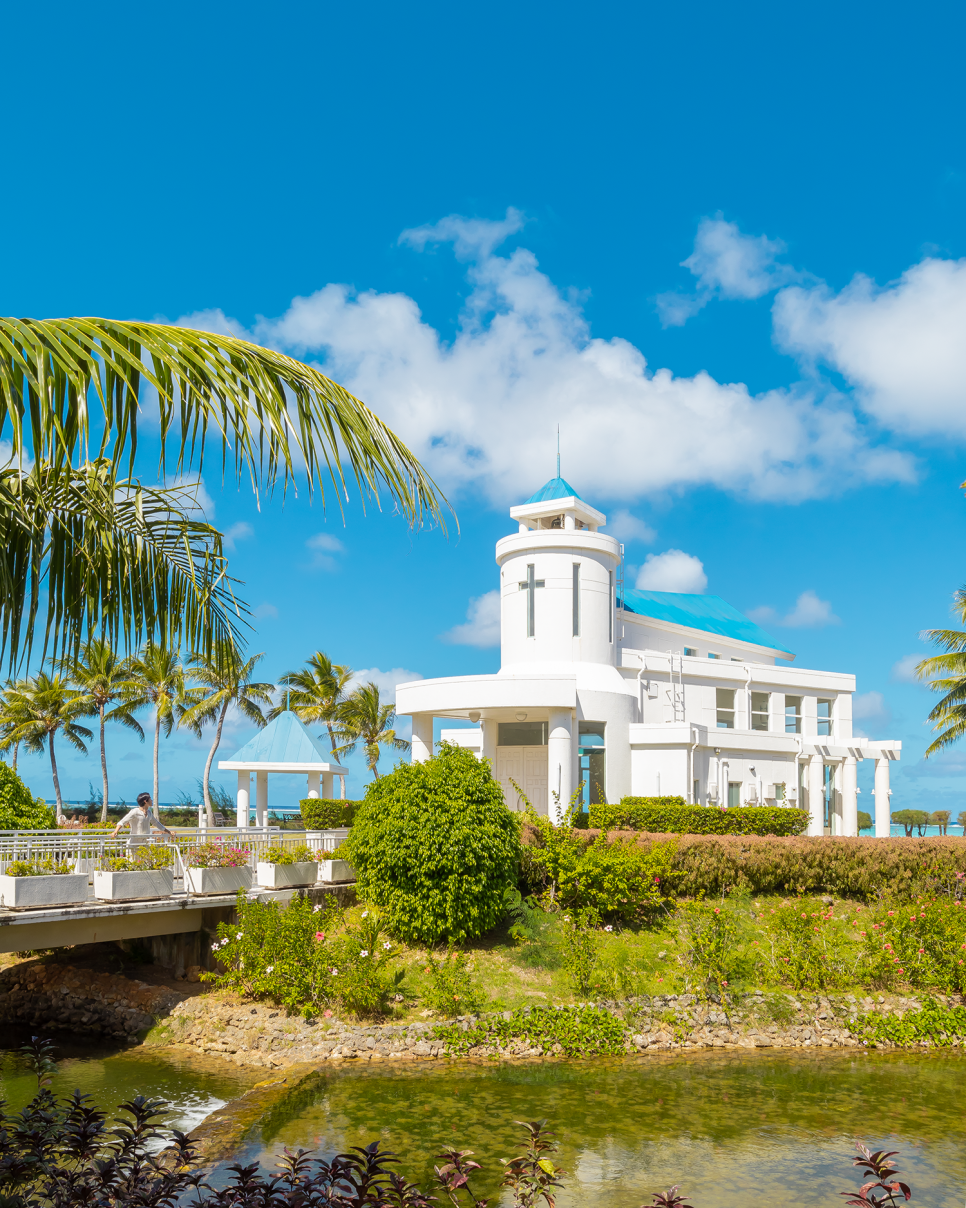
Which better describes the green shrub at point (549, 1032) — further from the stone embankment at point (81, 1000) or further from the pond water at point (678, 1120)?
the stone embankment at point (81, 1000)

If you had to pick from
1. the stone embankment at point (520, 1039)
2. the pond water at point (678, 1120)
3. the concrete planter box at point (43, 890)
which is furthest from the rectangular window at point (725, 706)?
the concrete planter box at point (43, 890)

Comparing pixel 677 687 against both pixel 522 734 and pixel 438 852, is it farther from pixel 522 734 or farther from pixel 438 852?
pixel 438 852

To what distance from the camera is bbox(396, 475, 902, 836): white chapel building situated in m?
27.2

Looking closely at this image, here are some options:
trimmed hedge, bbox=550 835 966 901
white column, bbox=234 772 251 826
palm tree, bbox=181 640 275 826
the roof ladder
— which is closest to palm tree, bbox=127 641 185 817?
palm tree, bbox=181 640 275 826

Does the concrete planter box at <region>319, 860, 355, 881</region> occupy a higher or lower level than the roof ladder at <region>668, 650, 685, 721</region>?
lower

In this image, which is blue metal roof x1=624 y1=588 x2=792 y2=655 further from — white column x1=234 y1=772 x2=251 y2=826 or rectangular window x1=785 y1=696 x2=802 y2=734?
white column x1=234 y1=772 x2=251 y2=826

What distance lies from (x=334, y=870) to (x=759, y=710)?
19.4 m

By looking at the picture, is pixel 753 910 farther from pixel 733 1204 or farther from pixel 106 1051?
pixel 106 1051

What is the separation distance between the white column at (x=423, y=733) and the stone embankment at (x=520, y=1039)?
12407mm

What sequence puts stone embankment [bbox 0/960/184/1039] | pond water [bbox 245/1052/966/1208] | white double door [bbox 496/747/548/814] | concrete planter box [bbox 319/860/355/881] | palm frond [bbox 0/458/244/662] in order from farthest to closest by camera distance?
white double door [bbox 496/747/548/814]
concrete planter box [bbox 319/860/355/881]
stone embankment [bbox 0/960/184/1039]
pond water [bbox 245/1052/966/1208]
palm frond [bbox 0/458/244/662]

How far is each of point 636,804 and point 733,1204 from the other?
51.5ft

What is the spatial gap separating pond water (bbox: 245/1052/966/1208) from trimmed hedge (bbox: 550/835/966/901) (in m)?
4.74

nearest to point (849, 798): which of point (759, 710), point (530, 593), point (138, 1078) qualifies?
point (759, 710)

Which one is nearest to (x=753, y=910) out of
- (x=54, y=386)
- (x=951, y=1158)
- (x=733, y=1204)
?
(x=951, y=1158)
